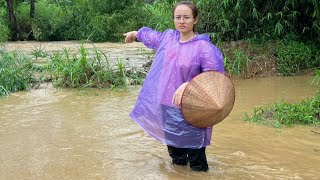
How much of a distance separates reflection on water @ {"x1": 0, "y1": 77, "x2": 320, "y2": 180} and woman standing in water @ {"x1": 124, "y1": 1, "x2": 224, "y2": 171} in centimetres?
27

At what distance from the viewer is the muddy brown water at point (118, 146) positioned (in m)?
3.72

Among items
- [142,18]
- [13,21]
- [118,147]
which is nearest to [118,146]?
[118,147]

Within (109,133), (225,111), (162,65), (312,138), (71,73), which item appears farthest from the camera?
(71,73)

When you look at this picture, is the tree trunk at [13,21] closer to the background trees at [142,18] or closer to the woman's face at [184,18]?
the background trees at [142,18]

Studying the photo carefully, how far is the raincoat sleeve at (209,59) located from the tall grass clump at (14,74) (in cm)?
473

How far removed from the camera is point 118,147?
4.46m

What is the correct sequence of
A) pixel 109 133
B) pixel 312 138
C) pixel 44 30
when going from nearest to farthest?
pixel 312 138 < pixel 109 133 < pixel 44 30

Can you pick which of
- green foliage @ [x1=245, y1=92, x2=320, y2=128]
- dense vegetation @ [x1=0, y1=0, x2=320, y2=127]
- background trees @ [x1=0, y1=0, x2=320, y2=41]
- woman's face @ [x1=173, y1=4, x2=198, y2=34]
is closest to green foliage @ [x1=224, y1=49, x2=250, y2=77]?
dense vegetation @ [x1=0, y1=0, x2=320, y2=127]

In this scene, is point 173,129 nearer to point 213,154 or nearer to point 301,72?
point 213,154

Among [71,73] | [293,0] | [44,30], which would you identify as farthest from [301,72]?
[44,30]

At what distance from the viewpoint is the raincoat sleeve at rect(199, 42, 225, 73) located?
3355 millimetres

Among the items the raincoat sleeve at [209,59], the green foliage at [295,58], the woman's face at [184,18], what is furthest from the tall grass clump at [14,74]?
the raincoat sleeve at [209,59]

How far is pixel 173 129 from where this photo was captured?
352cm

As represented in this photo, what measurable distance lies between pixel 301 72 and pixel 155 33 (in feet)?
18.8
